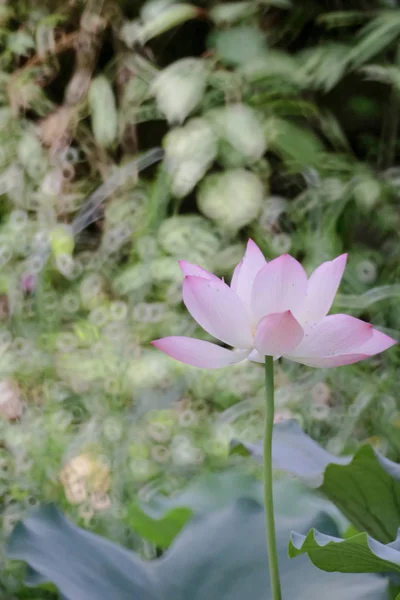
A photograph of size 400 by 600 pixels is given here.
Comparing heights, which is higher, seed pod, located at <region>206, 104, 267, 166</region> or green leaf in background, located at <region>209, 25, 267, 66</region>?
green leaf in background, located at <region>209, 25, 267, 66</region>

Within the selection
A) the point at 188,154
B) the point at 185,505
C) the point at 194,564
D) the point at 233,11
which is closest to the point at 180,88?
the point at 188,154

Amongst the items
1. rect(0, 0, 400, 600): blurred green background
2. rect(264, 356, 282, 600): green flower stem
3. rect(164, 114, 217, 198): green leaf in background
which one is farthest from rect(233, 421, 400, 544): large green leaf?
rect(164, 114, 217, 198): green leaf in background

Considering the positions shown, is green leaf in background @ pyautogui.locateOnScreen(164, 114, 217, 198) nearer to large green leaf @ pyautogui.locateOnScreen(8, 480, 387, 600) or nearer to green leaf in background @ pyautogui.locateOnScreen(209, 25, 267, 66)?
green leaf in background @ pyautogui.locateOnScreen(209, 25, 267, 66)

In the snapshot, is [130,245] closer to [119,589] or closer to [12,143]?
[12,143]

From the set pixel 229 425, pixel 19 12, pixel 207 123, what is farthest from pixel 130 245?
pixel 19 12

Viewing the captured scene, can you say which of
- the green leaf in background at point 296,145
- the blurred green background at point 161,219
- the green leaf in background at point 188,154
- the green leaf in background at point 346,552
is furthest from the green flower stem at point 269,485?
the green leaf in background at point 296,145

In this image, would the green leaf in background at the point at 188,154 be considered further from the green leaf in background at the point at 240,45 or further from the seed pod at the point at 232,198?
the green leaf in background at the point at 240,45
